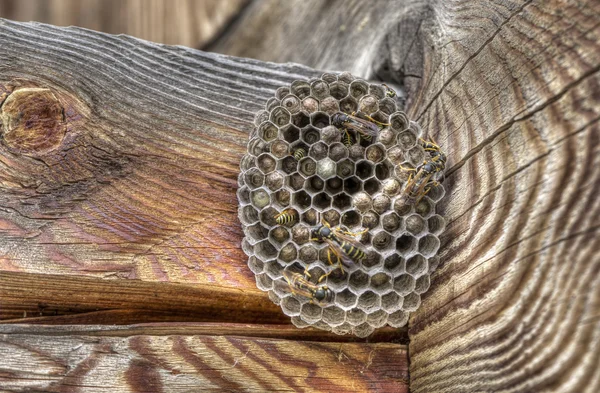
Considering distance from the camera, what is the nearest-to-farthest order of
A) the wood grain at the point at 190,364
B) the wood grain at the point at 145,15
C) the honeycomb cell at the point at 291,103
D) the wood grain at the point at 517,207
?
the wood grain at the point at 517,207, the wood grain at the point at 190,364, the honeycomb cell at the point at 291,103, the wood grain at the point at 145,15

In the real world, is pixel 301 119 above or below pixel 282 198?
above

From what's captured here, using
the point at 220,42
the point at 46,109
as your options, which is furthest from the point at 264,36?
the point at 46,109

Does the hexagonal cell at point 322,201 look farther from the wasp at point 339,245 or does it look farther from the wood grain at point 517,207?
the wood grain at point 517,207

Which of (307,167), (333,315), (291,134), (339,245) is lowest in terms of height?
(333,315)

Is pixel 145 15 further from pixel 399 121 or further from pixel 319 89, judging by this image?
pixel 399 121

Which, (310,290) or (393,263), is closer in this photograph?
(310,290)

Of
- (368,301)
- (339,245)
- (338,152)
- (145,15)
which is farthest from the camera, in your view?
(145,15)

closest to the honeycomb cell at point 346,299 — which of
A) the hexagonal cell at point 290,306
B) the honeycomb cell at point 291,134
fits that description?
the hexagonal cell at point 290,306

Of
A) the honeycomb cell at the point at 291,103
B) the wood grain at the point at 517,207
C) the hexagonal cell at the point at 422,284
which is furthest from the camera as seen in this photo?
the honeycomb cell at the point at 291,103

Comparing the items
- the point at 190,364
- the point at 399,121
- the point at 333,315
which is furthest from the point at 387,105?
the point at 190,364
